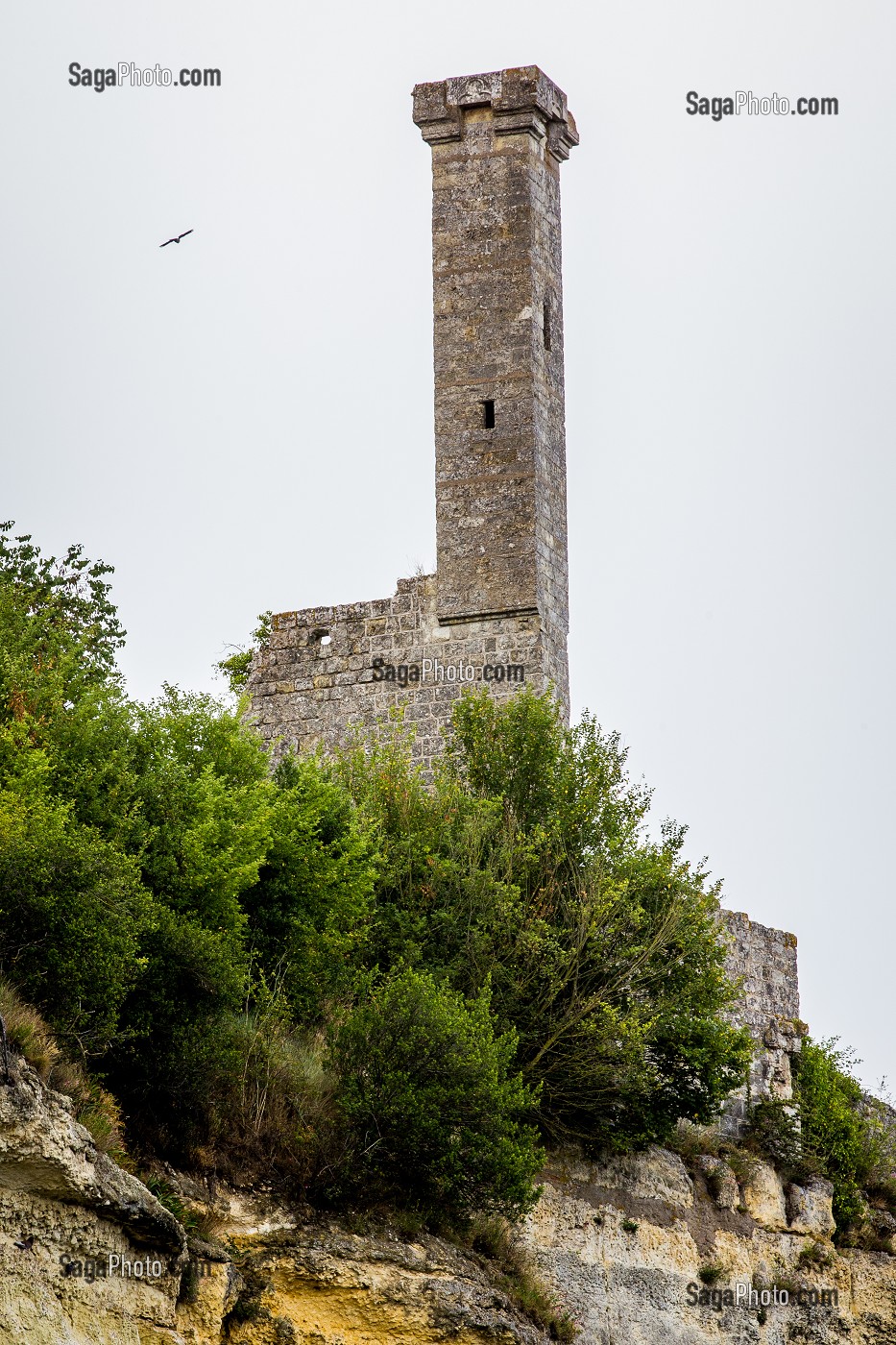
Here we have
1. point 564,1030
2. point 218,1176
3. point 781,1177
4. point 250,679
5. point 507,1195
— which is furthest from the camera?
point 250,679

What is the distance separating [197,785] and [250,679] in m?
8.80

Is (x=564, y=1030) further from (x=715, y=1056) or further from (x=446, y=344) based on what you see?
(x=446, y=344)

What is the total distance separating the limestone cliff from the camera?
1648 centimetres

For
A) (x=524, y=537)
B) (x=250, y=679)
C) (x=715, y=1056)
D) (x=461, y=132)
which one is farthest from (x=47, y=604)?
(x=715, y=1056)

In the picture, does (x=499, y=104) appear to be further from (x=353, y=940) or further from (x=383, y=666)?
(x=353, y=940)

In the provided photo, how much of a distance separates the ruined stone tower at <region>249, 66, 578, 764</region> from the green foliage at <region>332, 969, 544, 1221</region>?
7.50 metres

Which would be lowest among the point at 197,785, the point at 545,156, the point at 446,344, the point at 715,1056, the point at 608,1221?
the point at 608,1221

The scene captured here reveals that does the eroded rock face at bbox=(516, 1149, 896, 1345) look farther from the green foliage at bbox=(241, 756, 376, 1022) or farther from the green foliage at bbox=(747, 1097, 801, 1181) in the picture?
the green foliage at bbox=(241, 756, 376, 1022)

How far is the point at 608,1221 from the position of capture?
24297 millimetres

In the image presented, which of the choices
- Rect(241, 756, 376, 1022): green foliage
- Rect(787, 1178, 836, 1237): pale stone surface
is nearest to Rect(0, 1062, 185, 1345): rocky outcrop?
Rect(241, 756, 376, 1022): green foliage

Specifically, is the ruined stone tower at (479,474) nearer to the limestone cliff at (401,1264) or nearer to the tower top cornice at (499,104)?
the tower top cornice at (499,104)

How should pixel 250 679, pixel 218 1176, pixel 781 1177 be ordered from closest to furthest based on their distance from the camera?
pixel 218 1176, pixel 781 1177, pixel 250 679

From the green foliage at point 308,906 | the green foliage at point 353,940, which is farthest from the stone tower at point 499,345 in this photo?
the green foliage at point 308,906

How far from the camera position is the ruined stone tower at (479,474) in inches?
1123
